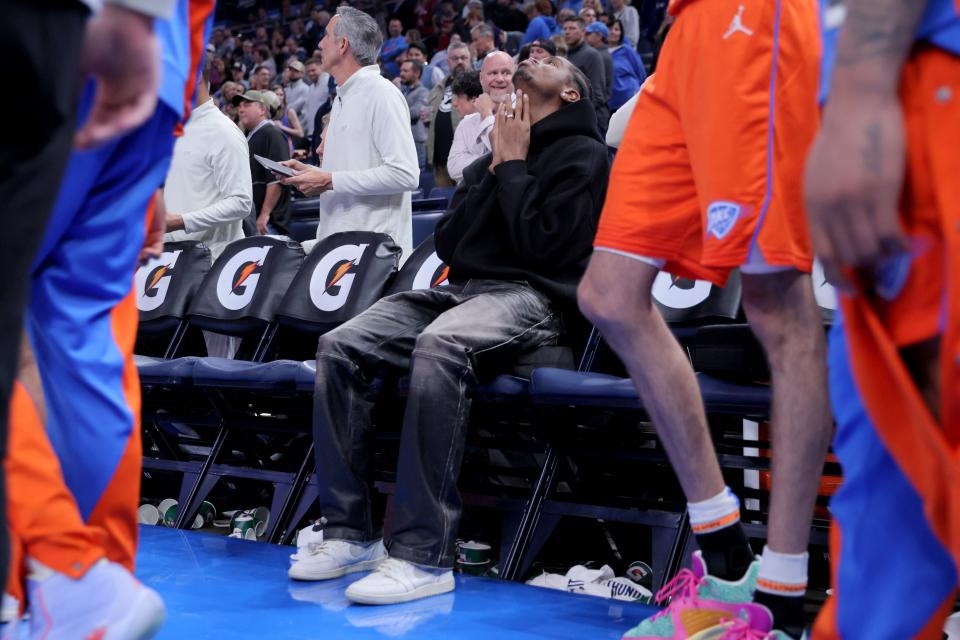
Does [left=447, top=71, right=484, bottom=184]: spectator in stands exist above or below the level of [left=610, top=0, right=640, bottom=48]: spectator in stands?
below

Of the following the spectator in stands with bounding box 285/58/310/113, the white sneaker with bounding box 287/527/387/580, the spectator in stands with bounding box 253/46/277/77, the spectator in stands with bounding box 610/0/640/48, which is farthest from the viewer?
the spectator in stands with bounding box 253/46/277/77

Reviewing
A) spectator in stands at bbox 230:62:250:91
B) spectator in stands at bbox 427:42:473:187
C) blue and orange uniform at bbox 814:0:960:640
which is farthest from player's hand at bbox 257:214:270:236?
blue and orange uniform at bbox 814:0:960:640

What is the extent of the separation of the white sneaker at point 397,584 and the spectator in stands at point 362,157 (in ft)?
5.76

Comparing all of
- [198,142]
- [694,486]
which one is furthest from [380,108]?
[694,486]

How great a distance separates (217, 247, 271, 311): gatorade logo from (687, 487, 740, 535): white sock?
2.44 m

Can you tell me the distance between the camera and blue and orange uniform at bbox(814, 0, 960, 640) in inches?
39.1

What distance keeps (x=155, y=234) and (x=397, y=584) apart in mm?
1170

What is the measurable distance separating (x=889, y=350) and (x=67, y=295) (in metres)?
1.15

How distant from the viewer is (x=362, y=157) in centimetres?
428

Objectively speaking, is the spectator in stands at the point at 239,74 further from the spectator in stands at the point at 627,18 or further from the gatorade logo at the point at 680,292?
the gatorade logo at the point at 680,292

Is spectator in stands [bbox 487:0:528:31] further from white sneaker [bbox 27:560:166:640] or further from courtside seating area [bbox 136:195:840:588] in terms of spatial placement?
white sneaker [bbox 27:560:166:640]

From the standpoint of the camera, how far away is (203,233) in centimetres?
501

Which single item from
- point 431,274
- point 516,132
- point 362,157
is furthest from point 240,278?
point 516,132

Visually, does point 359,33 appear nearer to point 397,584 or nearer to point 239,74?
point 397,584
